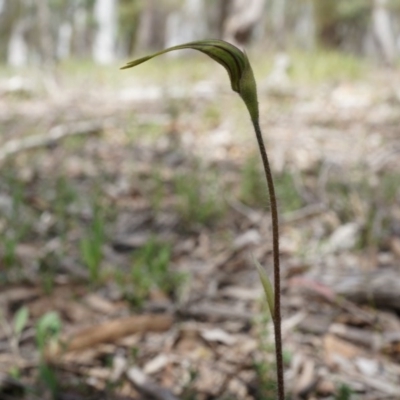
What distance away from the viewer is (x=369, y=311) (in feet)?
6.52

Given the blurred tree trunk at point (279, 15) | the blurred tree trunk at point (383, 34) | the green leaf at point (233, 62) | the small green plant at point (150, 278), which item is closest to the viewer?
the green leaf at point (233, 62)

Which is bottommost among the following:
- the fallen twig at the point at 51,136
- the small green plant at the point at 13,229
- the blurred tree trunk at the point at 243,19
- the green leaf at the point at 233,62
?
the small green plant at the point at 13,229

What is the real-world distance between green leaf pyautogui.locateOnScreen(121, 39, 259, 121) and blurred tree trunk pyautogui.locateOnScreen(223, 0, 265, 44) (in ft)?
27.7

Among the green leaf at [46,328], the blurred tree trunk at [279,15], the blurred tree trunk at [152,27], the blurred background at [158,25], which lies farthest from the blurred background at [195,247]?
the blurred tree trunk at [279,15]

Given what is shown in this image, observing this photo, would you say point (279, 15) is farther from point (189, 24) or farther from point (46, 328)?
point (46, 328)

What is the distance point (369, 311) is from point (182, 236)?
117 cm

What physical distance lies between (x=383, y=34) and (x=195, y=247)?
9.69 meters

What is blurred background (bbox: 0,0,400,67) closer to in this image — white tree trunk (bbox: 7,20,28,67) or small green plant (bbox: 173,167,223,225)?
white tree trunk (bbox: 7,20,28,67)

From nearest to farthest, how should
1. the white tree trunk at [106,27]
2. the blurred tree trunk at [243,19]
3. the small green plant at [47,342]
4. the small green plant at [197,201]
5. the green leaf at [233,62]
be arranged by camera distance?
the green leaf at [233,62] → the small green plant at [47,342] → the small green plant at [197,201] → the blurred tree trunk at [243,19] → the white tree trunk at [106,27]

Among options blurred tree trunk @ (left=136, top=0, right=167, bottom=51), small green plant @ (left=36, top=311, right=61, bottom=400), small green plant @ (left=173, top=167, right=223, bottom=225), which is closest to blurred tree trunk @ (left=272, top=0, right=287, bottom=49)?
blurred tree trunk @ (left=136, top=0, right=167, bottom=51)

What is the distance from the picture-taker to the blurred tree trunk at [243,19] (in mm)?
8823

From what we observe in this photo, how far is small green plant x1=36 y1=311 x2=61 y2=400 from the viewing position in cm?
153

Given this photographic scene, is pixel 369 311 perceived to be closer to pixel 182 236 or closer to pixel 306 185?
pixel 182 236

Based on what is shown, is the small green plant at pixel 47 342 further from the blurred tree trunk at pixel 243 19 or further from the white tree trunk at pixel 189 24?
the white tree trunk at pixel 189 24
